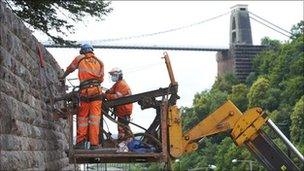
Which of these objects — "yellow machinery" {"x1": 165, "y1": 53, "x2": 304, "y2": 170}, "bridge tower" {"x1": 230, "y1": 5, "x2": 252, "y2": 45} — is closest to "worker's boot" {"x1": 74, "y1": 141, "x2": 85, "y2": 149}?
"yellow machinery" {"x1": 165, "y1": 53, "x2": 304, "y2": 170}

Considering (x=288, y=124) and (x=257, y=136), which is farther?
(x=288, y=124)

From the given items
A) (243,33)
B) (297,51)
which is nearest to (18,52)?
(297,51)

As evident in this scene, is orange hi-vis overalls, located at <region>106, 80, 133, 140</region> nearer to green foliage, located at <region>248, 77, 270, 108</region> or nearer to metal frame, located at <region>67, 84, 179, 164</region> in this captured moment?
metal frame, located at <region>67, 84, 179, 164</region>

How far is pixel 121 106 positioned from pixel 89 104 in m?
1.10

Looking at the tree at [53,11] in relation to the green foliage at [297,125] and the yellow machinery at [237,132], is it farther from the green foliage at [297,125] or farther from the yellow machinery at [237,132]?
the green foliage at [297,125]

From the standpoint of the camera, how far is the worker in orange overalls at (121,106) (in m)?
11.4

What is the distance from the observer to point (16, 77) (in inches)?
365

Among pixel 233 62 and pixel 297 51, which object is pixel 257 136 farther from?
pixel 233 62

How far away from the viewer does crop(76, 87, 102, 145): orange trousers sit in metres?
10.3

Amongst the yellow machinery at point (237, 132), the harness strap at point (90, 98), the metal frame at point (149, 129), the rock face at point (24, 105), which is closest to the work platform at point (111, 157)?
the metal frame at point (149, 129)

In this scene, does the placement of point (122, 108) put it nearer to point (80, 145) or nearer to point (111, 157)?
point (111, 157)

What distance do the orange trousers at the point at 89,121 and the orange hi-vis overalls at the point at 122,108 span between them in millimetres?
932

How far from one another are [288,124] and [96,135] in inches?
2366

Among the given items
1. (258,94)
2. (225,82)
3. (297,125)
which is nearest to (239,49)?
(225,82)
